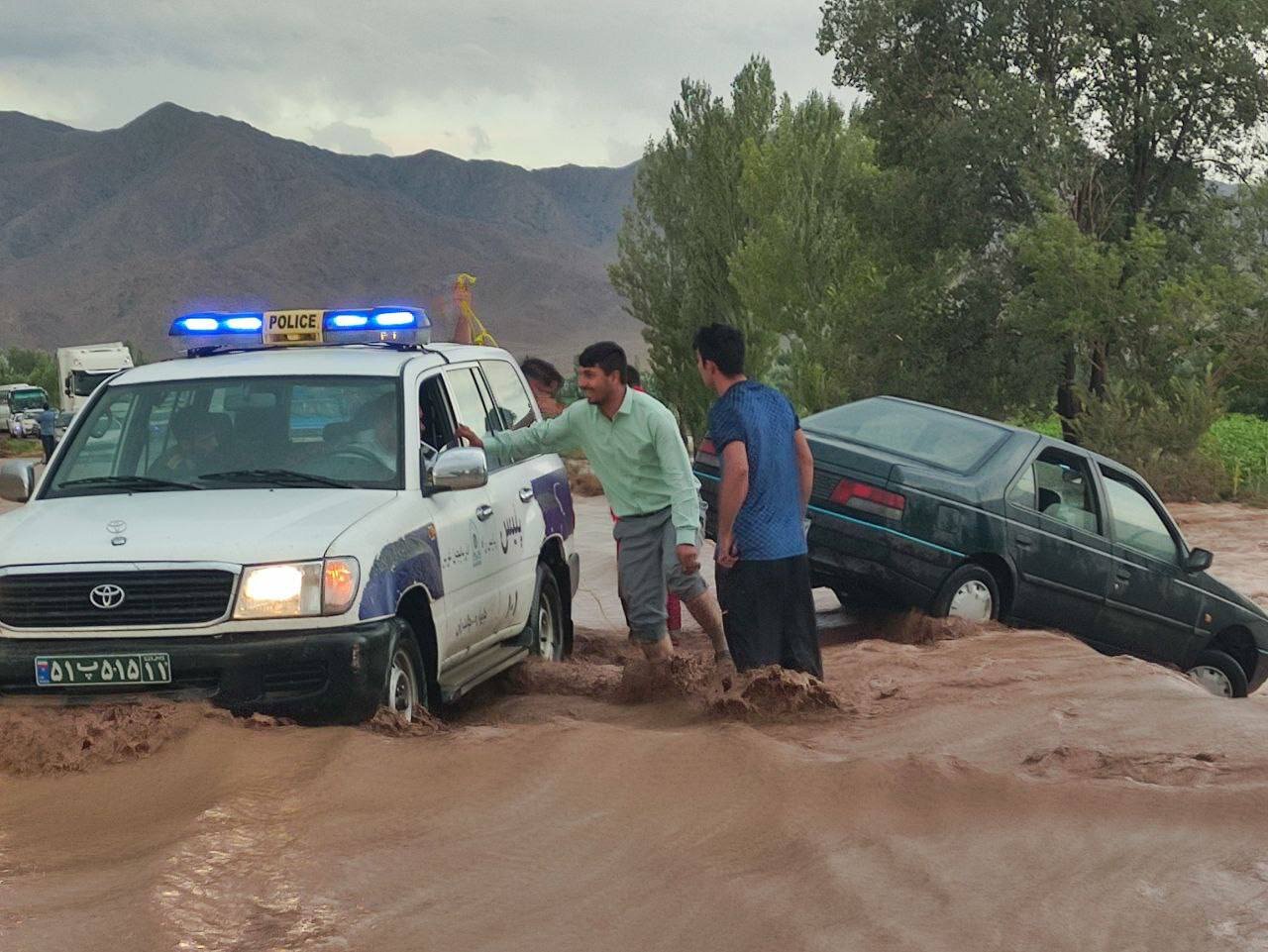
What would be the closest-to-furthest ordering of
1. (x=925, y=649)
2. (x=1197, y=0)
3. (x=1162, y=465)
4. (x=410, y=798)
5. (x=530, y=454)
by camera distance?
1. (x=410, y=798)
2. (x=530, y=454)
3. (x=925, y=649)
4. (x=1162, y=465)
5. (x=1197, y=0)

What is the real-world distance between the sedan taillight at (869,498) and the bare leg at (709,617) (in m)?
1.85

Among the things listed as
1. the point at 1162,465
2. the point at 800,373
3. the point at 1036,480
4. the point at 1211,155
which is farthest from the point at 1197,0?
the point at 1036,480

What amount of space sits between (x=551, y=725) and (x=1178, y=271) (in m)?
26.0

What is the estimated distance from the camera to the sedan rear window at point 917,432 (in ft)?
34.3

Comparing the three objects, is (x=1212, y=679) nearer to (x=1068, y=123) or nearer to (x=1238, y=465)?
(x=1238, y=465)

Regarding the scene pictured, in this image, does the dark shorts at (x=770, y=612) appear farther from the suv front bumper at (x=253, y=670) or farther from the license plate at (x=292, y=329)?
the license plate at (x=292, y=329)

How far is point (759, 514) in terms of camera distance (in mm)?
7348

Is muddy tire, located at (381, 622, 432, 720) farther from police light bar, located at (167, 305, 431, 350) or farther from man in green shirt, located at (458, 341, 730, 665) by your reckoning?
police light bar, located at (167, 305, 431, 350)

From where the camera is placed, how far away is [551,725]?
6.75m

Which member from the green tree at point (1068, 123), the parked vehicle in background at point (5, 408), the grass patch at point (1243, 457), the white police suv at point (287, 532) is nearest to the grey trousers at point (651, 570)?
the white police suv at point (287, 532)

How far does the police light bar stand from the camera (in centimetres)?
855

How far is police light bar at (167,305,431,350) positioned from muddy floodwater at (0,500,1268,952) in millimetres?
2358

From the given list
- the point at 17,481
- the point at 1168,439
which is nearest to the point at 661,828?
the point at 17,481

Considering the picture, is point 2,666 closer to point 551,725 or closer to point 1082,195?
point 551,725
